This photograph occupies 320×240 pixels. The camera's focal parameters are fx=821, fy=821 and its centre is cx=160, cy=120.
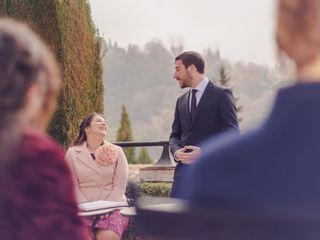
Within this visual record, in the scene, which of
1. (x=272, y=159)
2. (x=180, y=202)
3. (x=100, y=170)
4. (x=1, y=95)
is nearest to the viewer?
(x=272, y=159)

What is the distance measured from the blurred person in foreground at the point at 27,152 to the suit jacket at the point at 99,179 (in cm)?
509

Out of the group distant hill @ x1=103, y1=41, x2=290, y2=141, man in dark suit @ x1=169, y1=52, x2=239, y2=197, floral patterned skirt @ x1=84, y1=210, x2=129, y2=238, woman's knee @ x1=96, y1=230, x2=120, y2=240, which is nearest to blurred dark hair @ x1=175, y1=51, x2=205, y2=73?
man in dark suit @ x1=169, y1=52, x2=239, y2=197

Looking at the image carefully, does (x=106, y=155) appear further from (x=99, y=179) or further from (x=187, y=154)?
(x=187, y=154)

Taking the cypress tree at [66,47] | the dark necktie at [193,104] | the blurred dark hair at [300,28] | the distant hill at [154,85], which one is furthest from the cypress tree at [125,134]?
the distant hill at [154,85]

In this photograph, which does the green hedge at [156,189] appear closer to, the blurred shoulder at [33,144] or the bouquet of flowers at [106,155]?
the bouquet of flowers at [106,155]

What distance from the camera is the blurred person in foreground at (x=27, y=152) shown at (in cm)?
203

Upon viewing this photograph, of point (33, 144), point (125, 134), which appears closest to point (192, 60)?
Answer: point (33, 144)

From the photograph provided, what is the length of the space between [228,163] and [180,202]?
0.17 m

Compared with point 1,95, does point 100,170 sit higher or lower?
lower

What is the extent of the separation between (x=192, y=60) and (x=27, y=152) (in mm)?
4760

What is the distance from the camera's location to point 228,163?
A: 171cm

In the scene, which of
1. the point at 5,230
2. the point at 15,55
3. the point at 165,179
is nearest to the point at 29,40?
the point at 15,55

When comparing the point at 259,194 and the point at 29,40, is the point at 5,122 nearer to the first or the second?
the point at 29,40

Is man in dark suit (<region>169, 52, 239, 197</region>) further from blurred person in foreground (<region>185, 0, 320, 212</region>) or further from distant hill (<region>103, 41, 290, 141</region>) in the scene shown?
distant hill (<region>103, 41, 290, 141</region>)
